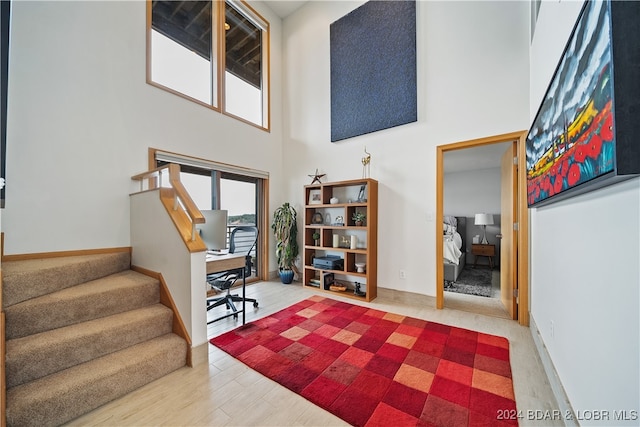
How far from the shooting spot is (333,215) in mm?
4004

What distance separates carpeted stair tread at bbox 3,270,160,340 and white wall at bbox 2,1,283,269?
2.30ft

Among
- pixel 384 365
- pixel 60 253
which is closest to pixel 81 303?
pixel 60 253

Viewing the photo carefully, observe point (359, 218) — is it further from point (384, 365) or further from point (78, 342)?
point (78, 342)

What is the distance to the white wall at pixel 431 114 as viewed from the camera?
267 cm

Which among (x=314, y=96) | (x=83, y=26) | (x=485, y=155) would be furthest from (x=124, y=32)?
(x=485, y=155)

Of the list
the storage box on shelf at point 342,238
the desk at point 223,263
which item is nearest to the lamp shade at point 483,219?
the storage box on shelf at point 342,238

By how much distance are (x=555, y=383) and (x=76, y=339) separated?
10.2ft

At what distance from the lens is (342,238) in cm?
384

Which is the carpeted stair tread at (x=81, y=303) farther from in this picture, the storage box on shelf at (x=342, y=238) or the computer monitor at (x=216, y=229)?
the storage box on shelf at (x=342, y=238)

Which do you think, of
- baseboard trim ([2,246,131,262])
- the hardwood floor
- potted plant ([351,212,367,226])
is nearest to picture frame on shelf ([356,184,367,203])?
potted plant ([351,212,367,226])

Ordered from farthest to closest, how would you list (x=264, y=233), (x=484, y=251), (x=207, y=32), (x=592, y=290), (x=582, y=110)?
(x=484, y=251)
(x=264, y=233)
(x=207, y=32)
(x=592, y=290)
(x=582, y=110)

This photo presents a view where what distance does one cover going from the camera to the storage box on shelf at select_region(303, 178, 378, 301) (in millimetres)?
3389

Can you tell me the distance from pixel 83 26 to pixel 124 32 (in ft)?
1.19

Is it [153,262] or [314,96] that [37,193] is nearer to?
[153,262]
